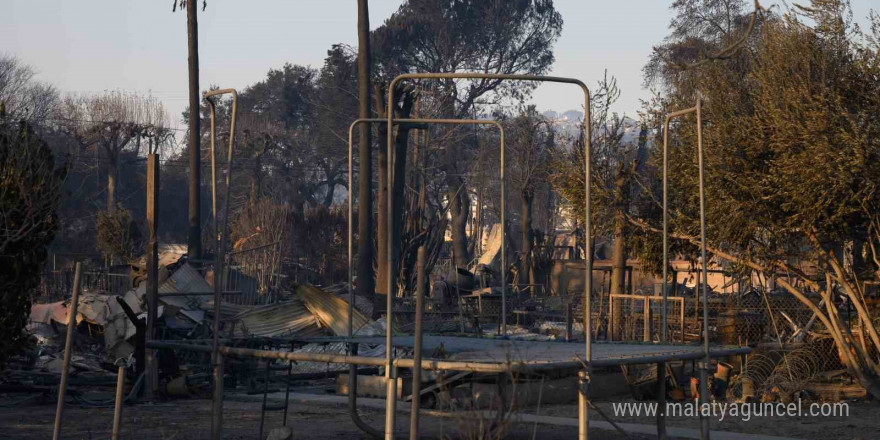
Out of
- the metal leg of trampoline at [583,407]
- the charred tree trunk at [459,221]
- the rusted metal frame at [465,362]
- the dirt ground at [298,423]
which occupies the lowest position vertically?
the dirt ground at [298,423]

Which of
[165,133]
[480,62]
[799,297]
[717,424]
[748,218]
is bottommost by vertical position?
[717,424]

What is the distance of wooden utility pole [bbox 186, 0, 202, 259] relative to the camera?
28.4m

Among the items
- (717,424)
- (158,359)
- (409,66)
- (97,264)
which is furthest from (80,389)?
(409,66)

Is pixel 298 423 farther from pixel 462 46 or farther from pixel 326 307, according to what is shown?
pixel 462 46

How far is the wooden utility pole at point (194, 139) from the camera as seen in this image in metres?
28.4

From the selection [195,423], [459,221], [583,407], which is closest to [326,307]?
[195,423]

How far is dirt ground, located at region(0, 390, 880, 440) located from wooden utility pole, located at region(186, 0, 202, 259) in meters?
13.6

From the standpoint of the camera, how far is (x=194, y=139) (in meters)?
30.1

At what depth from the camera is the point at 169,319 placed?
18.4m

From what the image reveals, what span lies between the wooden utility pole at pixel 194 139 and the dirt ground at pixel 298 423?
13.6 meters

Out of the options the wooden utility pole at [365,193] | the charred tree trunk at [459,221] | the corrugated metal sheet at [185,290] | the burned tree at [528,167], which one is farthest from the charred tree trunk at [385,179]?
the charred tree trunk at [459,221]

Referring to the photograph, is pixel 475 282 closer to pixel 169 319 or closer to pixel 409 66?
pixel 169 319

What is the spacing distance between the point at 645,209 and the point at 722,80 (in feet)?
9.01

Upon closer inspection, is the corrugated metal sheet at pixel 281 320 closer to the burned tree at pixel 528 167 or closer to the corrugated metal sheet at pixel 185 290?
the corrugated metal sheet at pixel 185 290
